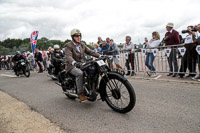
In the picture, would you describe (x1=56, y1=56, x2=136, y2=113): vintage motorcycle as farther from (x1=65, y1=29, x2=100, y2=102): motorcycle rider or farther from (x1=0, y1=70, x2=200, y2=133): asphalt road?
(x1=0, y1=70, x2=200, y2=133): asphalt road

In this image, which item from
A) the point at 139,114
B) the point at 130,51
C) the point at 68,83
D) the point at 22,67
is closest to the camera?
the point at 139,114

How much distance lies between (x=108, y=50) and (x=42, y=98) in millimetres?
4972

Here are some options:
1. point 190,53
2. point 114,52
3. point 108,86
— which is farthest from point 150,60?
point 108,86

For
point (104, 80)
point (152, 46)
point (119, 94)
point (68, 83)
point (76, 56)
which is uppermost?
point (152, 46)

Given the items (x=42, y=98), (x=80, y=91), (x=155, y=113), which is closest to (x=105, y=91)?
(x=80, y=91)

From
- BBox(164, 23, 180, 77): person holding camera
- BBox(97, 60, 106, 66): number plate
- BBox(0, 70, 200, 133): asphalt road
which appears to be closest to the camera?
BBox(0, 70, 200, 133): asphalt road

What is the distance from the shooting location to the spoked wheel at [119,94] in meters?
2.97

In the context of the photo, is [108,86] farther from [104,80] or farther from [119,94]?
[119,94]

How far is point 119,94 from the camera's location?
10.8ft

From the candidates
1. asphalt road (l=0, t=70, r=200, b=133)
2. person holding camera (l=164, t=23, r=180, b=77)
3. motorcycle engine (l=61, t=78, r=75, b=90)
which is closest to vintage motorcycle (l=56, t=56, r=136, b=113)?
asphalt road (l=0, t=70, r=200, b=133)

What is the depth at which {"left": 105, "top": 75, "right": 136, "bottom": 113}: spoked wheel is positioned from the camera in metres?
2.97

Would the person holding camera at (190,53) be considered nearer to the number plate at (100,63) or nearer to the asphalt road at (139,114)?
the asphalt road at (139,114)

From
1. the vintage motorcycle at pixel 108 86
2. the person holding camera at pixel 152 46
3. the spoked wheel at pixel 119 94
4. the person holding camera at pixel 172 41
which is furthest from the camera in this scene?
the person holding camera at pixel 152 46

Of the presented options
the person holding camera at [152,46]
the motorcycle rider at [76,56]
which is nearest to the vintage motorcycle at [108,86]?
the motorcycle rider at [76,56]
